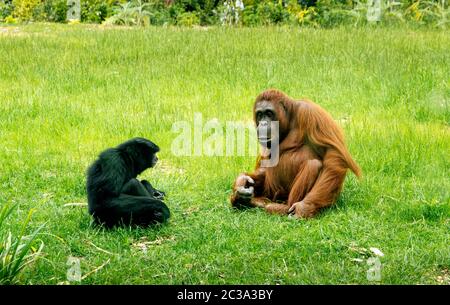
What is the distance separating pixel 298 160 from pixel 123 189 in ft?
4.44

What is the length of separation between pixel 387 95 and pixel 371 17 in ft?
19.3

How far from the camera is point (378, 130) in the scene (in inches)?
288

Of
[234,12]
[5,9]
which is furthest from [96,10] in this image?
[234,12]

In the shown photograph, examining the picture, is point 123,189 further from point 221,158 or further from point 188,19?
point 188,19

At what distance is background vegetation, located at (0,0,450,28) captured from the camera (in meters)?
14.6

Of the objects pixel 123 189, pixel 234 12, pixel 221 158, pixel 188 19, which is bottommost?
pixel 221 158

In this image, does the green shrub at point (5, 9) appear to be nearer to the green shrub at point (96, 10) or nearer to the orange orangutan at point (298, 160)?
the green shrub at point (96, 10)

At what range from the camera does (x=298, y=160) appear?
18.1ft

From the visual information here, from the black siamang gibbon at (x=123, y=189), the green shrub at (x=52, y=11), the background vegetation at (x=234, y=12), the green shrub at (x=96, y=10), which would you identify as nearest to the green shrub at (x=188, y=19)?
the background vegetation at (x=234, y=12)

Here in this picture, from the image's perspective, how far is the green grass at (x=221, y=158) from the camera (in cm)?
460

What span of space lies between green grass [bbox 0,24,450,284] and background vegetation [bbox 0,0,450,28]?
175cm

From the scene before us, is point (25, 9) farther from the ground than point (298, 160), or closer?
farther from the ground

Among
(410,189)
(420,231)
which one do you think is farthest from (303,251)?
(410,189)
